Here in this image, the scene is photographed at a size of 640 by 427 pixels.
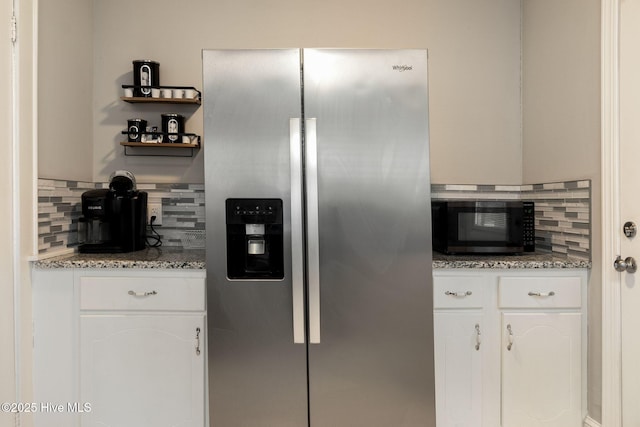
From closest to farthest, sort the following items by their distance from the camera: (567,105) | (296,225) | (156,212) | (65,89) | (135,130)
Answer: (296,225) < (567,105) < (65,89) < (135,130) < (156,212)

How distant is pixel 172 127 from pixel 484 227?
1816 mm

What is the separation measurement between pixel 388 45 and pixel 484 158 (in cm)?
93

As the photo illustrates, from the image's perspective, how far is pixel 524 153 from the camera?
7.92ft

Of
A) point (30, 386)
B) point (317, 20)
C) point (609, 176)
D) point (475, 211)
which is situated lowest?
point (30, 386)

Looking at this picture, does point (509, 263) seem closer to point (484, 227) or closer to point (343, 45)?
point (484, 227)

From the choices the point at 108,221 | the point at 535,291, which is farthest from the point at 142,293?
the point at 535,291

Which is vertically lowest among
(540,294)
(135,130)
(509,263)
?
(540,294)

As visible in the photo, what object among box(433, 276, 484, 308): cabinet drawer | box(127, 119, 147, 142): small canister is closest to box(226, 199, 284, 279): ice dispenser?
box(433, 276, 484, 308): cabinet drawer

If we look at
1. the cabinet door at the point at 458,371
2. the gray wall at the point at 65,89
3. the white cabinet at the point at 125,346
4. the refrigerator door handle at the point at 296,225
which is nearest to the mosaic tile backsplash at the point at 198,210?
the gray wall at the point at 65,89

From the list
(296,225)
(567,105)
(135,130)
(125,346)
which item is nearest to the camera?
(296,225)

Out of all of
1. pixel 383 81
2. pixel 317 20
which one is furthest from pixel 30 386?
pixel 317 20

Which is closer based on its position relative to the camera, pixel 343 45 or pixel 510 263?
pixel 510 263

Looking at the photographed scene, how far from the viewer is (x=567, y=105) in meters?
1.97

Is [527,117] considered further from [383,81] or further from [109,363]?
[109,363]
